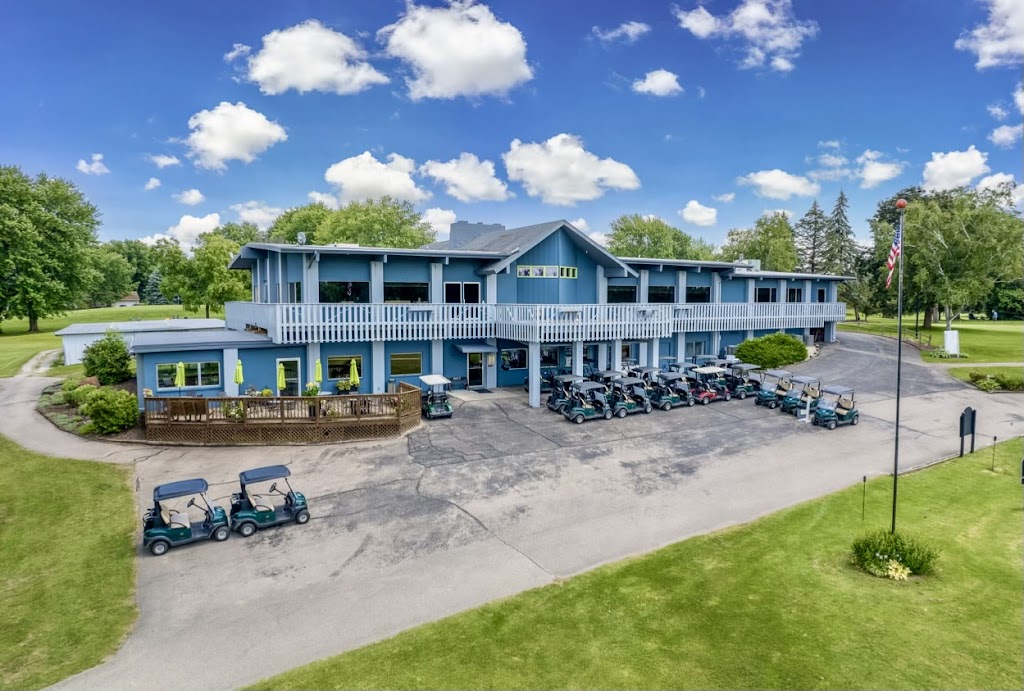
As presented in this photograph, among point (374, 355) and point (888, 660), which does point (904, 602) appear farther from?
point (374, 355)

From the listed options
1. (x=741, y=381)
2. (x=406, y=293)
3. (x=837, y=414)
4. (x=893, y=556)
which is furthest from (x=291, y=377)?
(x=837, y=414)

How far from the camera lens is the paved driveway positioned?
876 cm

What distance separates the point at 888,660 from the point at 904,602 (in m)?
2.00

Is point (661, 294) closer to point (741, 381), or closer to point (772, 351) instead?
point (772, 351)

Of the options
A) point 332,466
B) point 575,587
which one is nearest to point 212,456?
point 332,466

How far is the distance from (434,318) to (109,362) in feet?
52.0

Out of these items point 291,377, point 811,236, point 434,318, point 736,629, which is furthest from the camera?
point 811,236

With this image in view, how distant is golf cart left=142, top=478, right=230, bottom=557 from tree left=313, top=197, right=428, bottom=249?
2110 inches

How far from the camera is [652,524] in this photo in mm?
12633

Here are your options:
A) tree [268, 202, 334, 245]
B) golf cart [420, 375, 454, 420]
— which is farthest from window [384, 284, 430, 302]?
→ tree [268, 202, 334, 245]

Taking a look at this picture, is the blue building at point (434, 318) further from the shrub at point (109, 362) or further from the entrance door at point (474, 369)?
the shrub at point (109, 362)

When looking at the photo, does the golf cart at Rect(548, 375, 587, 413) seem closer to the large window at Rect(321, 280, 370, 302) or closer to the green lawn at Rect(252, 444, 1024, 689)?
the large window at Rect(321, 280, 370, 302)

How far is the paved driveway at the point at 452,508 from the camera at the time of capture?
876 centimetres

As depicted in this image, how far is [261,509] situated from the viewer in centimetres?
1243
